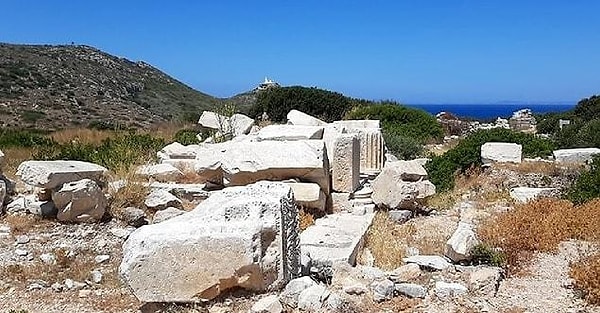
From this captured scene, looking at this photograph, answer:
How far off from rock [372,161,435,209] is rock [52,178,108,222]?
14.6 feet

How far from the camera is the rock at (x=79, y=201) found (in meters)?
8.31

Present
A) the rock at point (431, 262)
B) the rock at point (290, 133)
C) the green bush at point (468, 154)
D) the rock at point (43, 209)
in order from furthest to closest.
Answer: the green bush at point (468, 154) < the rock at point (290, 133) < the rock at point (43, 209) < the rock at point (431, 262)

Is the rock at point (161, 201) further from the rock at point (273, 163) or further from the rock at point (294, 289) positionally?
the rock at point (294, 289)

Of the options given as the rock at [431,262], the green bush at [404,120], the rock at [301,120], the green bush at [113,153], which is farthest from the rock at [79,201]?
the green bush at [404,120]

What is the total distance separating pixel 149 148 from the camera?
14.4m

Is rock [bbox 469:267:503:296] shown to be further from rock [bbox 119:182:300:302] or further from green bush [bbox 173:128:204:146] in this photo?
green bush [bbox 173:128:204:146]

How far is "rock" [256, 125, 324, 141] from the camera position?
10.4 metres

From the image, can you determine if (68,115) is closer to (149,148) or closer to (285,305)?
(149,148)

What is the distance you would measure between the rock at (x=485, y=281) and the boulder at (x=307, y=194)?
11.2 feet

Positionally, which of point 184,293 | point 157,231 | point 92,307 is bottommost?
point 92,307

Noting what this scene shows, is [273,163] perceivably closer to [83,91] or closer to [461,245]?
[461,245]

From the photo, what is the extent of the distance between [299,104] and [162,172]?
1527 cm

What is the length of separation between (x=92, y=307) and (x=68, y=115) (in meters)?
35.3

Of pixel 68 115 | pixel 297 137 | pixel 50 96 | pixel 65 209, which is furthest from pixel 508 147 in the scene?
pixel 50 96
